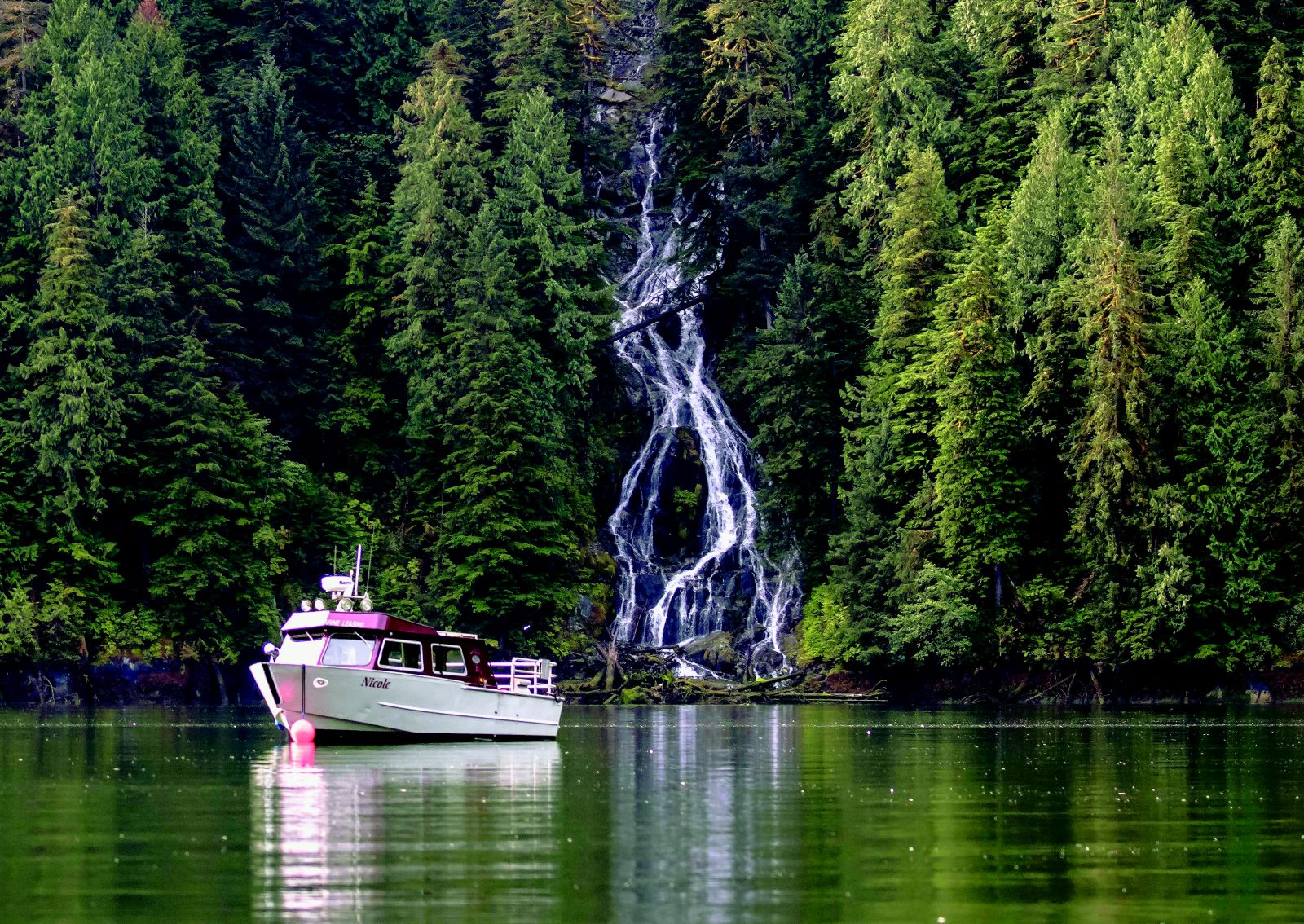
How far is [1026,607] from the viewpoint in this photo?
84.1 m

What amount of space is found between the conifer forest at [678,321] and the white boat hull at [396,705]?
27244mm

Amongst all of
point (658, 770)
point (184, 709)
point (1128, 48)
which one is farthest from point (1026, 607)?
point (658, 770)

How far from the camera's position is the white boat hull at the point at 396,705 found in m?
57.2

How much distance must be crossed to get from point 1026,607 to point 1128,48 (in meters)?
26.2

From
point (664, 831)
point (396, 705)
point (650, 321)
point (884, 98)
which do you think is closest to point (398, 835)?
point (664, 831)

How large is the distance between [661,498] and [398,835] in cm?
6964

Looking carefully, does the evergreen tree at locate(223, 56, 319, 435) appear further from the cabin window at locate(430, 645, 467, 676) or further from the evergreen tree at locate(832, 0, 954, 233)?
the cabin window at locate(430, 645, 467, 676)

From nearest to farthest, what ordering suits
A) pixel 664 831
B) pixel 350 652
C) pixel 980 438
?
pixel 664 831
pixel 350 652
pixel 980 438

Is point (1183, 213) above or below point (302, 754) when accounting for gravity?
above

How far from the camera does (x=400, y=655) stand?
2340 inches

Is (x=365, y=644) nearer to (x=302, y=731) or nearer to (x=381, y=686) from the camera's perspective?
(x=381, y=686)

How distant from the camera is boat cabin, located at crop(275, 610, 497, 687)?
5856 centimetres

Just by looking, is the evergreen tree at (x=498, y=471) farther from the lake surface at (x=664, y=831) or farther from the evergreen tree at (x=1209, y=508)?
the lake surface at (x=664, y=831)

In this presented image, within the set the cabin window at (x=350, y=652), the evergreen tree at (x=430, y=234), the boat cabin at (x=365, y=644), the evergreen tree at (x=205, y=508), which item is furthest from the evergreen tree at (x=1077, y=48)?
the cabin window at (x=350, y=652)
